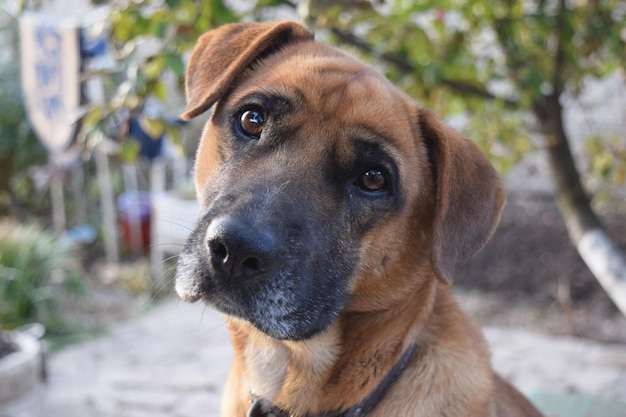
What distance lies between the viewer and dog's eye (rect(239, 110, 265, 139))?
2.61m

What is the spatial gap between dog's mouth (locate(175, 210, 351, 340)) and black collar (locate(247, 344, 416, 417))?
29 cm

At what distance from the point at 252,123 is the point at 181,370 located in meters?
3.64

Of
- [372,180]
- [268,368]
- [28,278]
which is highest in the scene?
[372,180]

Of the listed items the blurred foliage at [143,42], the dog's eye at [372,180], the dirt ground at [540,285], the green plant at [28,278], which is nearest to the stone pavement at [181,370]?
the dirt ground at [540,285]

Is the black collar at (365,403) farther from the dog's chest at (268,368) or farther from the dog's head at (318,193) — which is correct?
the dog's head at (318,193)

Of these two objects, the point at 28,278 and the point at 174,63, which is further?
the point at 28,278

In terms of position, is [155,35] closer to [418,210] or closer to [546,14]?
[418,210]

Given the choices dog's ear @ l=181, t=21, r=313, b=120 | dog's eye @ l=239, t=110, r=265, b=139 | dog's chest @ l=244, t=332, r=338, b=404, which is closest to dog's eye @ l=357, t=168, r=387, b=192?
dog's eye @ l=239, t=110, r=265, b=139

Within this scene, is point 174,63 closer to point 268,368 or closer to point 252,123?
point 252,123

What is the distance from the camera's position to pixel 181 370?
229 inches

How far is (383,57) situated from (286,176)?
194 cm

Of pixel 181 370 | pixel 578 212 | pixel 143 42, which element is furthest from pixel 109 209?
pixel 578 212

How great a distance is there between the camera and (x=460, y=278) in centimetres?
761

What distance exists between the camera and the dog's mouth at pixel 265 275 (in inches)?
85.0
